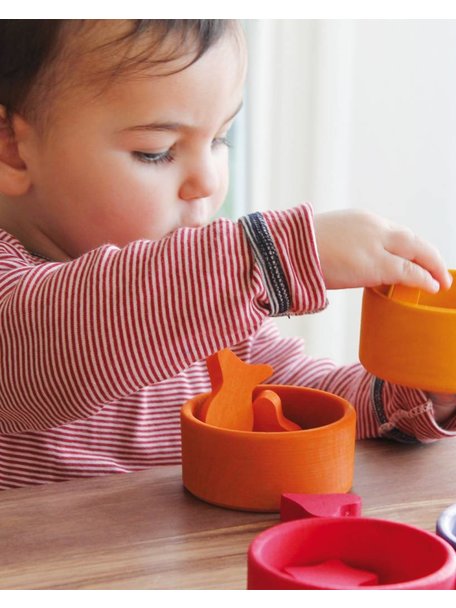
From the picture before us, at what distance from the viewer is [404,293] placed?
718mm

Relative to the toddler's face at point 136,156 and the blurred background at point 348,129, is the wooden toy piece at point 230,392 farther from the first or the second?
the blurred background at point 348,129

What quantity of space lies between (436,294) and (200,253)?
0.68 ft

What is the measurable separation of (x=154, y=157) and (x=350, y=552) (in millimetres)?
455

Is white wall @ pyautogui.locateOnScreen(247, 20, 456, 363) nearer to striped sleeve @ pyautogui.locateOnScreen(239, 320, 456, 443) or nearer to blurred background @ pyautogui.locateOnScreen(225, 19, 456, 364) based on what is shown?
blurred background @ pyautogui.locateOnScreen(225, 19, 456, 364)

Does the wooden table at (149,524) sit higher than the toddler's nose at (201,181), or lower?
lower

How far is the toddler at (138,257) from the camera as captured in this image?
0.71m

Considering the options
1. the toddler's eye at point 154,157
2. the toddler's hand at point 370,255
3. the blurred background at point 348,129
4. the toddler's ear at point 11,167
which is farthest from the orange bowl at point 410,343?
the blurred background at point 348,129

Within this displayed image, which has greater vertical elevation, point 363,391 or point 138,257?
point 138,257

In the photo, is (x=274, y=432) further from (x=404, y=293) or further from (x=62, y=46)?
(x=62, y=46)

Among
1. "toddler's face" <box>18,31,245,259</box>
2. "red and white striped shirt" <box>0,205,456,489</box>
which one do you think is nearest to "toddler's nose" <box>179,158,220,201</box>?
"toddler's face" <box>18,31,245,259</box>

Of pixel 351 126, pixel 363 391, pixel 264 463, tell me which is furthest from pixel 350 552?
pixel 351 126

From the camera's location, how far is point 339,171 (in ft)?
6.24
